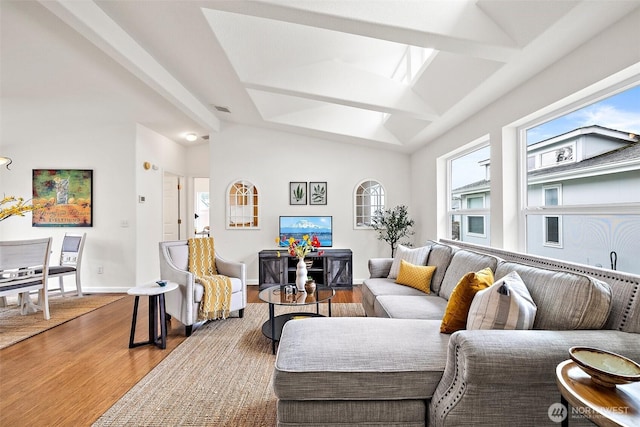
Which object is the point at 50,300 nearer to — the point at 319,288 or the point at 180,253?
the point at 180,253

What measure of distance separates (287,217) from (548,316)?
3946mm

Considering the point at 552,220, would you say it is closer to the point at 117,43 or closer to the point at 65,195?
the point at 117,43

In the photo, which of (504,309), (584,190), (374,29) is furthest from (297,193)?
(504,309)

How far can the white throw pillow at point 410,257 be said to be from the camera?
321 cm

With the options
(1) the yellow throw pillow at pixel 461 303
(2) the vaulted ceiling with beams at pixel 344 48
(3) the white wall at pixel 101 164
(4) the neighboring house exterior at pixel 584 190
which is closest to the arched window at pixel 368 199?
(2) the vaulted ceiling with beams at pixel 344 48

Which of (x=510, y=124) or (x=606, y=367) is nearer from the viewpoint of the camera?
(x=606, y=367)

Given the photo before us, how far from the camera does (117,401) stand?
1909 millimetres

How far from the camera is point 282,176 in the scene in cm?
513

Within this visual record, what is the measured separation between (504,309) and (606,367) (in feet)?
1.55

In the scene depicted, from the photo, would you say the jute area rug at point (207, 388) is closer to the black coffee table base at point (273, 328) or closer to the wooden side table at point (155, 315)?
the black coffee table base at point (273, 328)

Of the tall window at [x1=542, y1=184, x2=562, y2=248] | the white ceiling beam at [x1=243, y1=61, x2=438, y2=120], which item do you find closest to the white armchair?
the white ceiling beam at [x1=243, y1=61, x2=438, y2=120]

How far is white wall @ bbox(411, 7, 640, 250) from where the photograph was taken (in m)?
1.72

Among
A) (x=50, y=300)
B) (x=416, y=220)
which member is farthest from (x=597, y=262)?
(x=50, y=300)

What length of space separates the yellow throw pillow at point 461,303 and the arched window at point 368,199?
342cm
